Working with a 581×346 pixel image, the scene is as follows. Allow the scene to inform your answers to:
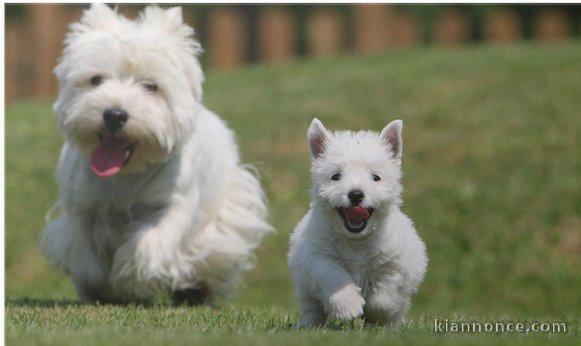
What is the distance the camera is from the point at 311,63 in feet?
69.4

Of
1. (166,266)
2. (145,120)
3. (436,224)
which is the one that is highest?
(145,120)

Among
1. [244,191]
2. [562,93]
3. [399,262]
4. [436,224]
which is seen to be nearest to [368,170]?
[399,262]

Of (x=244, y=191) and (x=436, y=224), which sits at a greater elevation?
(x=244, y=191)

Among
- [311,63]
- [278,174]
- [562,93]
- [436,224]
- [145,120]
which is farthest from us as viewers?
[311,63]

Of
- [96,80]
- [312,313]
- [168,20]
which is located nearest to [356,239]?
[312,313]

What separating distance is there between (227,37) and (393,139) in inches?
617

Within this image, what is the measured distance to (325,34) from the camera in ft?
76.2

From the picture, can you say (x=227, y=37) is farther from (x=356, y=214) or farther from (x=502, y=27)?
(x=356, y=214)

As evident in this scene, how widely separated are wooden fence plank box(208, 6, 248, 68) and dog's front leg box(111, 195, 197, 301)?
12.7 meters

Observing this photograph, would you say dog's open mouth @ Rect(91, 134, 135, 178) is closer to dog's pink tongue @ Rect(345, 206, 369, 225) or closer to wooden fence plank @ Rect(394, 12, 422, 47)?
dog's pink tongue @ Rect(345, 206, 369, 225)

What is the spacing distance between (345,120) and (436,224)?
9.35 feet

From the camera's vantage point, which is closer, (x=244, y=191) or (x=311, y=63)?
(x=244, y=191)

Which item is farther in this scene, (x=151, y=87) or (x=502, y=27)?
(x=502, y=27)

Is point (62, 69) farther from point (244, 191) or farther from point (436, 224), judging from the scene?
point (436, 224)
